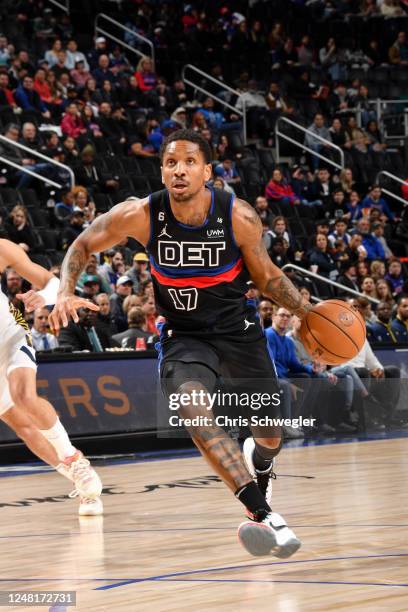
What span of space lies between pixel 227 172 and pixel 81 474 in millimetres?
11367

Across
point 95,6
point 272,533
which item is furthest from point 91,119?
point 272,533

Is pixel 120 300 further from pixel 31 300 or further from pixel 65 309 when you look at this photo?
pixel 65 309

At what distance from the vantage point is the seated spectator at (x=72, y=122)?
17.2 m

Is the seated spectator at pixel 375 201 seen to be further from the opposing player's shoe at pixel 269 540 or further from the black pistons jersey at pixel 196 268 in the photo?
the opposing player's shoe at pixel 269 540

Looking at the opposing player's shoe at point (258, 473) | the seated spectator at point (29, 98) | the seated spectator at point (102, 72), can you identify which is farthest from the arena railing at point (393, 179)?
the opposing player's shoe at point (258, 473)

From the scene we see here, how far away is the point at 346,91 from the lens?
23062 millimetres

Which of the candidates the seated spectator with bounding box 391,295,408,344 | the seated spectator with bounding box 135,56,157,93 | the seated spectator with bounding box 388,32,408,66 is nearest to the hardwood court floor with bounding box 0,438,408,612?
the seated spectator with bounding box 391,295,408,344

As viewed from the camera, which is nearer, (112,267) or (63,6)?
(112,267)

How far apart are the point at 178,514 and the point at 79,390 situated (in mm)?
3736

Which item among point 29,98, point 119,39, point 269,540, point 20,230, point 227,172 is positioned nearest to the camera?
point 269,540

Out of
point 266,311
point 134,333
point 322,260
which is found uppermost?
point 134,333

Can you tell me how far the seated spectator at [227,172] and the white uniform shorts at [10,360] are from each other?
11.1m

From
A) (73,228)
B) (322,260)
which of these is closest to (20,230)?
(73,228)

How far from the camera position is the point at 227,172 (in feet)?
60.6
